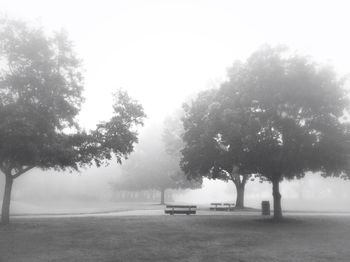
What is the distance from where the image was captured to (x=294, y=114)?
89.4 feet

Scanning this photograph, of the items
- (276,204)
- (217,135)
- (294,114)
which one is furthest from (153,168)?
(294,114)

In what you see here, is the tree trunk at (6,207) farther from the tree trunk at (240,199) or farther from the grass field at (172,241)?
the tree trunk at (240,199)

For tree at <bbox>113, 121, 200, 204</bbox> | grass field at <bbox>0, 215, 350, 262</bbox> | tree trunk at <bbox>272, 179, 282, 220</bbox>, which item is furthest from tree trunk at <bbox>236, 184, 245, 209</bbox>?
grass field at <bbox>0, 215, 350, 262</bbox>

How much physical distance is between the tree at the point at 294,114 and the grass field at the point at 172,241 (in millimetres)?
4328

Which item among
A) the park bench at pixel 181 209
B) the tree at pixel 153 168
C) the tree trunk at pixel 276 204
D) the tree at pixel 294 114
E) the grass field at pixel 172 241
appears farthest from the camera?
the tree at pixel 153 168

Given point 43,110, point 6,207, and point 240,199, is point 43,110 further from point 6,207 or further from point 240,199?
point 240,199

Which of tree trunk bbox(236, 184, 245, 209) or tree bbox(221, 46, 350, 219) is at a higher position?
tree bbox(221, 46, 350, 219)

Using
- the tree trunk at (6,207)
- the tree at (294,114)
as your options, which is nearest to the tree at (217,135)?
the tree at (294,114)

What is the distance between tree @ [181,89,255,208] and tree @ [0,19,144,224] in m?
4.92

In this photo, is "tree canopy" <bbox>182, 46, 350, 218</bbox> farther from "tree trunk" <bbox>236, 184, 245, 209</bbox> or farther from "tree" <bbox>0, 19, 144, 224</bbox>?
"tree trunk" <bbox>236, 184, 245, 209</bbox>

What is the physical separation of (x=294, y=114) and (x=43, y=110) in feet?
54.3

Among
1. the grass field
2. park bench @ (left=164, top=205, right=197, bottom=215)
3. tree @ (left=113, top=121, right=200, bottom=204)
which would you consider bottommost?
the grass field

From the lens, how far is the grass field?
15.0 meters

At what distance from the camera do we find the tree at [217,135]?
2634 centimetres
